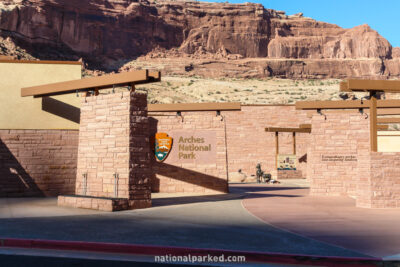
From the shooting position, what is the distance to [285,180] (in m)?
36.8

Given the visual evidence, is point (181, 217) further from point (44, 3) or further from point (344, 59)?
point (344, 59)

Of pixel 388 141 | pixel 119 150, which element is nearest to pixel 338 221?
pixel 119 150

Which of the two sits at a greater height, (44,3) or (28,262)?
(44,3)

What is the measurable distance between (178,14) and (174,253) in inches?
4985

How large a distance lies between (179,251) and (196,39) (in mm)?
119553

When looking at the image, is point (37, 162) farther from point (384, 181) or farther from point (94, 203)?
point (384, 181)

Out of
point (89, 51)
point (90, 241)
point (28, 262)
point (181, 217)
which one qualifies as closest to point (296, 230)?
point (181, 217)

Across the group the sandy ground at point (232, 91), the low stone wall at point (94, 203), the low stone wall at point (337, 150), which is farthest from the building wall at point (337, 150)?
the sandy ground at point (232, 91)

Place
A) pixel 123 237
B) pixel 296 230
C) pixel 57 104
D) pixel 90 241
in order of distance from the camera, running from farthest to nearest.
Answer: pixel 57 104 < pixel 296 230 < pixel 123 237 < pixel 90 241

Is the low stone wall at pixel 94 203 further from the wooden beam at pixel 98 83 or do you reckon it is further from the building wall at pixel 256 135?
the building wall at pixel 256 135

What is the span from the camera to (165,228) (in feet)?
Result: 38.5

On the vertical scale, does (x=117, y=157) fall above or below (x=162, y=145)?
below

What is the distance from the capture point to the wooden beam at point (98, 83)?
16.1 metres

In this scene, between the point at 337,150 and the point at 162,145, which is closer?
the point at 162,145
